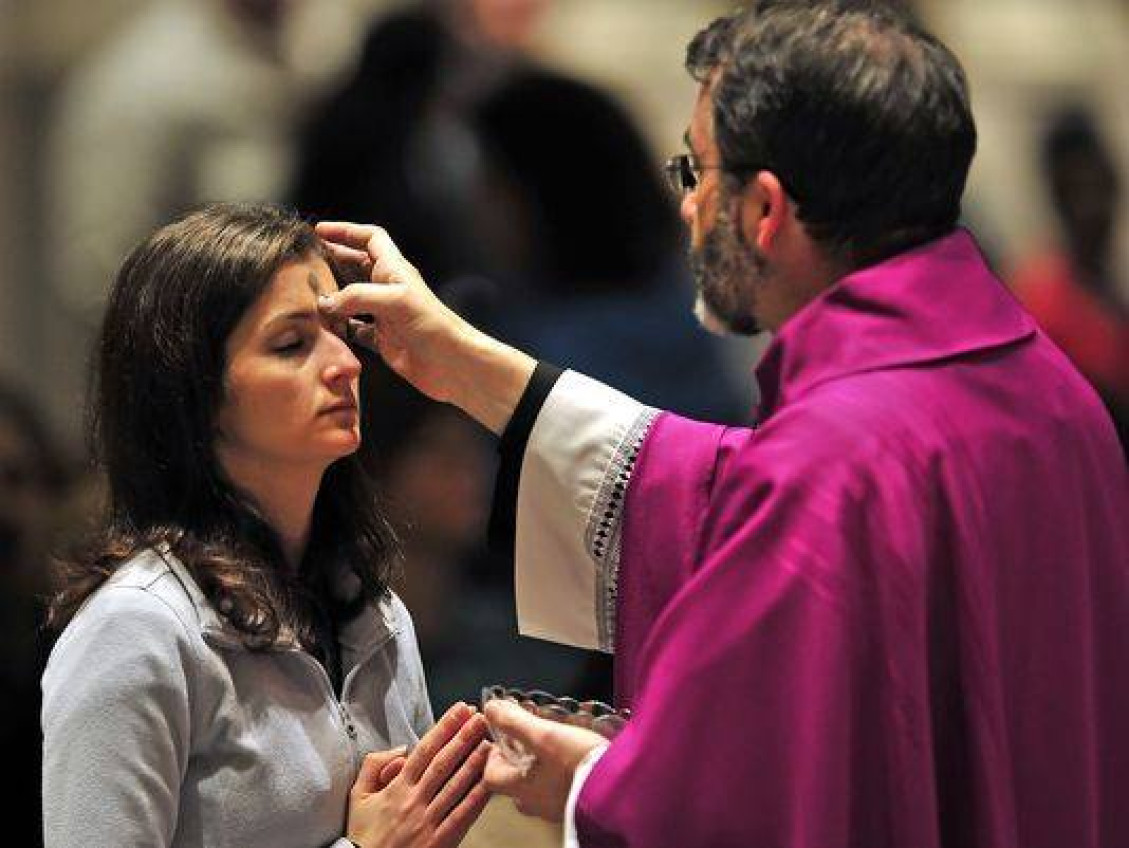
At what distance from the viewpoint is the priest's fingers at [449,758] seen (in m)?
2.42

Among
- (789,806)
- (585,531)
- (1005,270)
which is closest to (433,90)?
(1005,270)

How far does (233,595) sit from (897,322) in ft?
2.55

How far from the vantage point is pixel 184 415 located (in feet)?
7.93

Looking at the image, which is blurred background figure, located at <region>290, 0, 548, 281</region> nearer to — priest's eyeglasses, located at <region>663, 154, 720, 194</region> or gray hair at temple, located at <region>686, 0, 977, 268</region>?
priest's eyeglasses, located at <region>663, 154, 720, 194</region>

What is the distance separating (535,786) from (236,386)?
1.86 ft

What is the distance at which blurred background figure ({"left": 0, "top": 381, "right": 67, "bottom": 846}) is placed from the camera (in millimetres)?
3963

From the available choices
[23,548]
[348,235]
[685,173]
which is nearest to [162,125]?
[23,548]

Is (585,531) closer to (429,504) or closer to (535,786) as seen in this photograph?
(535,786)

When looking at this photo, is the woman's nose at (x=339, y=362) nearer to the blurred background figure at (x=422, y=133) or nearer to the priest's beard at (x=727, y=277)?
the priest's beard at (x=727, y=277)

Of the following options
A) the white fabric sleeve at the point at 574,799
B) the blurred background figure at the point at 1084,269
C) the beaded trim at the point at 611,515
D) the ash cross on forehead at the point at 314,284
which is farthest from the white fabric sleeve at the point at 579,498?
the blurred background figure at the point at 1084,269

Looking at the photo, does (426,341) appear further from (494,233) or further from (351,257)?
(494,233)

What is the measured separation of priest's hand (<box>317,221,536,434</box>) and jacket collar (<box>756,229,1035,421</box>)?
0.46 meters

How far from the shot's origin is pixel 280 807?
2.33m

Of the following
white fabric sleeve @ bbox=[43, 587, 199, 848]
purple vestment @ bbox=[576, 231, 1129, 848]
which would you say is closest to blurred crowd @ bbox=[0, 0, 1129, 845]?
white fabric sleeve @ bbox=[43, 587, 199, 848]
